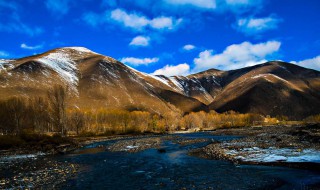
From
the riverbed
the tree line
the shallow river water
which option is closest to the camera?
the shallow river water

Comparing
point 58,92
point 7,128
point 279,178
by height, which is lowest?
point 279,178

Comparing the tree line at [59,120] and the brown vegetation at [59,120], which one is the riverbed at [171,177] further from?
the brown vegetation at [59,120]

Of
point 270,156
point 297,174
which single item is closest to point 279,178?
point 297,174

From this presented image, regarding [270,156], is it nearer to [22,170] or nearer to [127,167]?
[127,167]

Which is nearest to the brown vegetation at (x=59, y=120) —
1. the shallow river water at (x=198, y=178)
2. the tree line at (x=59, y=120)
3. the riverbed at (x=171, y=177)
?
the tree line at (x=59, y=120)

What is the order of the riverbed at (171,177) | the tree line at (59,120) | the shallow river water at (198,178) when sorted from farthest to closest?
the tree line at (59,120) < the riverbed at (171,177) < the shallow river water at (198,178)

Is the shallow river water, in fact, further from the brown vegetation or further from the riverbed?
the brown vegetation

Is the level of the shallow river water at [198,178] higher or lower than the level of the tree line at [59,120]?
lower

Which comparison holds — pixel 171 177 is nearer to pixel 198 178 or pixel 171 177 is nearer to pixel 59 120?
pixel 198 178

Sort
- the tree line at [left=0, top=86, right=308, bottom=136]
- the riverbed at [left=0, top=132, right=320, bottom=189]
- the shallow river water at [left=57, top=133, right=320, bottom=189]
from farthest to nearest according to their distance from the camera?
1. the tree line at [left=0, top=86, right=308, bottom=136]
2. the riverbed at [left=0, top=132, right=320, bottom=189]
3. the shallow river water at [left=57, top=133, right=320, bottom=189]

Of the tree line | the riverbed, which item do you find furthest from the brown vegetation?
the riverbed

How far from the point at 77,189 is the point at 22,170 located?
1370cm

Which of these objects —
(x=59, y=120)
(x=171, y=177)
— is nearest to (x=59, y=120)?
(x=59, y=120)

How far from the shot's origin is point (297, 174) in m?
23.6
